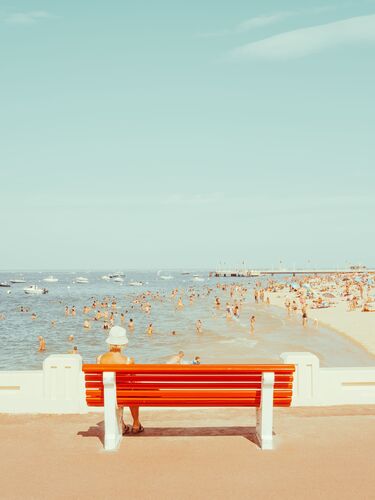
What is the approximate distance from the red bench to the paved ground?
0.40m

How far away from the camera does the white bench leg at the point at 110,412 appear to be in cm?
594

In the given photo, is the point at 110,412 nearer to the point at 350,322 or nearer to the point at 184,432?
the point at 184,432

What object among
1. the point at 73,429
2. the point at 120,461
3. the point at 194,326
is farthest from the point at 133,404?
the point at 194,326

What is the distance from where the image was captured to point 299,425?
6.89m

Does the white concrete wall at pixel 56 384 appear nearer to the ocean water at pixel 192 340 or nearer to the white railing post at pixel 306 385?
the white railing post at pixel 306 385

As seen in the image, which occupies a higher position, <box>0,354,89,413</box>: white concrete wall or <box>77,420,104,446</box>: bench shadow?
<box>0,354,89,413</box>: white concrete wall

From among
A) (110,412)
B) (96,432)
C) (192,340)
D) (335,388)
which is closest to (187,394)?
(110,412)

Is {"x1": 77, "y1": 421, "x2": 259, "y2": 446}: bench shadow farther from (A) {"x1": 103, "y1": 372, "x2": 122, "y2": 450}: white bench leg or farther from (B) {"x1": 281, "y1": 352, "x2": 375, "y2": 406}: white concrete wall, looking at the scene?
(B) {"x1": 281, "y1": 352, "x2": 375, "y2": 406}: white concrete wall

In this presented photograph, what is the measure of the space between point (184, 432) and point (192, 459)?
3.25 feet

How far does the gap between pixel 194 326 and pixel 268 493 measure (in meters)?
41.6

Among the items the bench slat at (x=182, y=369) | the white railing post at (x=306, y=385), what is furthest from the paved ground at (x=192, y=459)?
the bench slat at (x=182, y=369)

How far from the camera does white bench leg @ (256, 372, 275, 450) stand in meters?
5.95

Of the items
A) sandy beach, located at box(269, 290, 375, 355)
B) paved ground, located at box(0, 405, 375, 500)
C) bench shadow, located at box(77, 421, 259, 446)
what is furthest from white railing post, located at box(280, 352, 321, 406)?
sandy beach, located at box(269, 290, 375, 355)

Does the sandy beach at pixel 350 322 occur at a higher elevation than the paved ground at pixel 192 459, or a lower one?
lower
